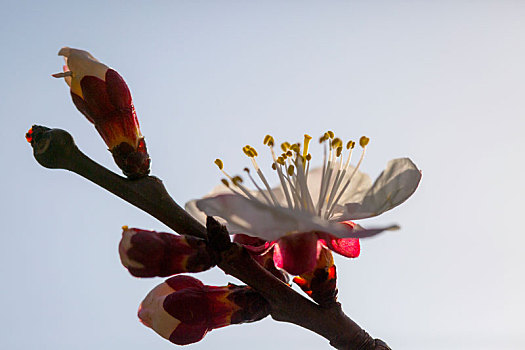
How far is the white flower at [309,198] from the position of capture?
986 millimetres

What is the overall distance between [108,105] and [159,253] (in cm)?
32

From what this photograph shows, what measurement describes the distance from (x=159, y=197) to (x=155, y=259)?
0.15m

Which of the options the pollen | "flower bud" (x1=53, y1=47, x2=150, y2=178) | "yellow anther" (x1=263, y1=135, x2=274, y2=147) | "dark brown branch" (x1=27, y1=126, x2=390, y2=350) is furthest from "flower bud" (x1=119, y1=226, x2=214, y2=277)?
"yellow anther" (x1=263, y1=135, x2=274, y2=147)

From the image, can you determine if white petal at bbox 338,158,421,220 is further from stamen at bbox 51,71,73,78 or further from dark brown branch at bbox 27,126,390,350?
stamen at bbox 51,71,73,78

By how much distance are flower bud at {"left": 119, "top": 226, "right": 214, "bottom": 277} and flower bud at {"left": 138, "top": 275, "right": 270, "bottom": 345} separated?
10 centimetres

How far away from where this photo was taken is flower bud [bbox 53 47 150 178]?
41.8 inches

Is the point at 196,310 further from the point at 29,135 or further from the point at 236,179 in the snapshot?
the point at 29,135

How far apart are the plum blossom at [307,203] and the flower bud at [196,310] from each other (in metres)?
0.10

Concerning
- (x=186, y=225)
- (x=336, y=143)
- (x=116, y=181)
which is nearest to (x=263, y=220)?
(x=186, y=225)

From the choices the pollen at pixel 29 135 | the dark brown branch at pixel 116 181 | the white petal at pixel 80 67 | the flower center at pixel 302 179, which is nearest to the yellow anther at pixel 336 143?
the flower center at pixel 302 179

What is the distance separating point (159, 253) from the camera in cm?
93

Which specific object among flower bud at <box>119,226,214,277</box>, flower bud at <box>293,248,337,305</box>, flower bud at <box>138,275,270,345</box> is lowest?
flower bud at <box>138,275,270,345</box>

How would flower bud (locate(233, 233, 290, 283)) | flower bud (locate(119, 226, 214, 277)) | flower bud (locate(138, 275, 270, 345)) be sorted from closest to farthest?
flower bud (locate(119, 226, 214, 277)), flower bud (locate(138, 275, 270, 345)), flower bud (locate(233, 233, 290, 283))

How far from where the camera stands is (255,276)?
1039 millimetres
